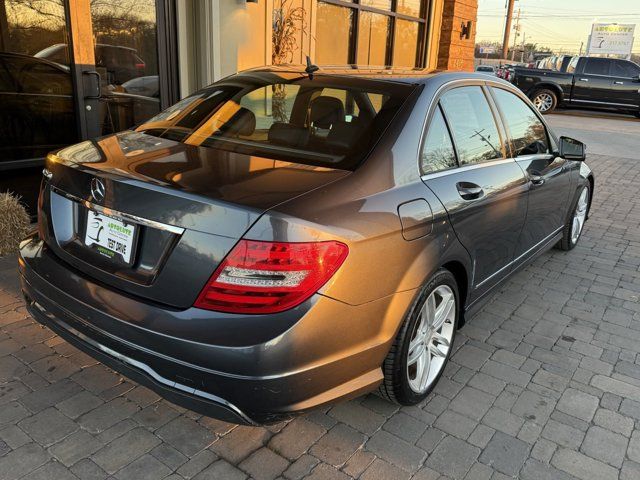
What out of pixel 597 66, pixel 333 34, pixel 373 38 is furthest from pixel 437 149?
pixel 597 66

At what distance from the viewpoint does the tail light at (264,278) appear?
1.87 meters

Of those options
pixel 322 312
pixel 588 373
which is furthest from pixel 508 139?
pixel 322 312

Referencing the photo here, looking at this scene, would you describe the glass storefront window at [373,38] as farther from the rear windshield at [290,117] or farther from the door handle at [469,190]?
the door handle at [469,190]

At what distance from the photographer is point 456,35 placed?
1219 cm

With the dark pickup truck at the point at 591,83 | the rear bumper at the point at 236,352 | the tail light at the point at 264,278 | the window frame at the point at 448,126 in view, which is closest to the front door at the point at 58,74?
the rear bumper at the point at 236,352

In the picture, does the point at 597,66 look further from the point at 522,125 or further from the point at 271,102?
the point at 271,102

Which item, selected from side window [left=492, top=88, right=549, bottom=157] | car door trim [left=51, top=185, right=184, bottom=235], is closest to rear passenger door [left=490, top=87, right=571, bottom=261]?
side window [left=492, top=88, right=549, bottom=157]

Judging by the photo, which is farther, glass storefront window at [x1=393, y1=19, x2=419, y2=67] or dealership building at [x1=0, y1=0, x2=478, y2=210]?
glass storefront window at [x1=393, y1=19, x2=419, y2=67]

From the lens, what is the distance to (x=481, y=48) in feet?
252

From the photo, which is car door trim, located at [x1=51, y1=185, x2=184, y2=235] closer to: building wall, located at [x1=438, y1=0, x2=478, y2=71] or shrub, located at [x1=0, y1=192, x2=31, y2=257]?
shrub, located at [x1=0, y1=192, x2=31, y2=257]

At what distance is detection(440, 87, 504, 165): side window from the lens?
2.90m

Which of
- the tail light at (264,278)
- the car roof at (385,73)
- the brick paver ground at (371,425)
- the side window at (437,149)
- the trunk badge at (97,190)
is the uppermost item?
the car roof at (385,73)

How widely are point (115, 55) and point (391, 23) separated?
21.0 feet

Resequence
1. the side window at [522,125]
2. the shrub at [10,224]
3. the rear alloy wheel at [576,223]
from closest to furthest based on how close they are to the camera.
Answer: the side window at [522,125] < the shrub at [10,224] < the rear alloy wheel at [576,223]
